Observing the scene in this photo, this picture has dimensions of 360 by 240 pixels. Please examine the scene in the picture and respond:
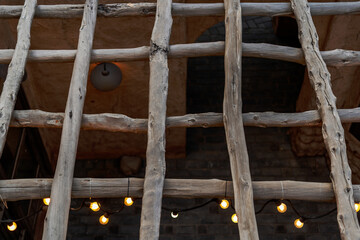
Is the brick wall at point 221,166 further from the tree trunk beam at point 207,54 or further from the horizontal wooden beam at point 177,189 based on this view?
the horizontal wooden beam at point 177,189

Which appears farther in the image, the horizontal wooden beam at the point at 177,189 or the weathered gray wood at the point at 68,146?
the horizontal wooden beam at the point at 177,189

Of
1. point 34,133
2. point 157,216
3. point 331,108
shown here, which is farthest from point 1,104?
point 34,133

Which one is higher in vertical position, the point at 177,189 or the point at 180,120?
the point at 180,120

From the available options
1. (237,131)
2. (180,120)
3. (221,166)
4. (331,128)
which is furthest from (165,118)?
(221,166)

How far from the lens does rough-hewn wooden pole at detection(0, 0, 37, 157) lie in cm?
346

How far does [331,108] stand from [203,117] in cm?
94

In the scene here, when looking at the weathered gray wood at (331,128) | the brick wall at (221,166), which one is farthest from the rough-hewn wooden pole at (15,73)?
the brick wall at (221,166)

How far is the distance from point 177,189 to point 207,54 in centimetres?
128

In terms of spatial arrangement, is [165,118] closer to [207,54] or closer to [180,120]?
[180,120]

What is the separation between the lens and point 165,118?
11.5 feet

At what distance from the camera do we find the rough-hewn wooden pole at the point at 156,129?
3043 millimetres

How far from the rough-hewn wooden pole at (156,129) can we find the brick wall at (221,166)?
10.7ft

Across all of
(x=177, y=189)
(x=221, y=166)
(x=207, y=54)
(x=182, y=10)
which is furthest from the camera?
(x=221, y=166)

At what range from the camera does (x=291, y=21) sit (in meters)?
9.28
